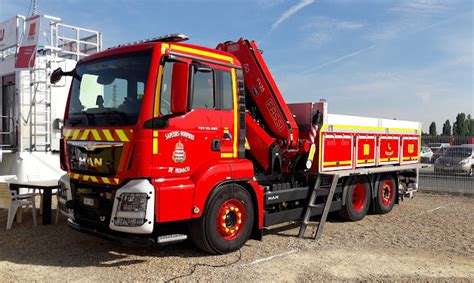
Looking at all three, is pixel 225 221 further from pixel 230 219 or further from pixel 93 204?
pixel 93 204

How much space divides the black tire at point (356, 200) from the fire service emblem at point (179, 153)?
4051 mm

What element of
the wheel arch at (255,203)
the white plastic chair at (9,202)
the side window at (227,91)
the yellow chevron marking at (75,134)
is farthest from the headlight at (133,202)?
the white plastic chair at (9,202)

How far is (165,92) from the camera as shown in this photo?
5.02 m

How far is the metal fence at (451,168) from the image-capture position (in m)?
13.0

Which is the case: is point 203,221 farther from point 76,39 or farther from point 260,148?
point 76,39

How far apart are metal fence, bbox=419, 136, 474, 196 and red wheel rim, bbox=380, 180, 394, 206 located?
3.33 m

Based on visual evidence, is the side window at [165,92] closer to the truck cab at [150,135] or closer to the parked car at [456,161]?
the truck cab at [150,135]

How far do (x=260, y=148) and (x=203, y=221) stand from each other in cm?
173

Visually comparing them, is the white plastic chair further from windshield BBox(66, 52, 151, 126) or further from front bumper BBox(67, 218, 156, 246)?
front bumper BBox(67, 218, 156, 246)

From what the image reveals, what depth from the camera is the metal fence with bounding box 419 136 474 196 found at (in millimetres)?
13047

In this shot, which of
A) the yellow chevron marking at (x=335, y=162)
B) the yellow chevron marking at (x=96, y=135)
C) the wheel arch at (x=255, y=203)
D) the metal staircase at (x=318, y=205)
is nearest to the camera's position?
the yellow chevron marking at (x=96, y=135)

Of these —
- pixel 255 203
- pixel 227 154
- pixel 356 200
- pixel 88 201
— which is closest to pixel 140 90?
pixel 227 154

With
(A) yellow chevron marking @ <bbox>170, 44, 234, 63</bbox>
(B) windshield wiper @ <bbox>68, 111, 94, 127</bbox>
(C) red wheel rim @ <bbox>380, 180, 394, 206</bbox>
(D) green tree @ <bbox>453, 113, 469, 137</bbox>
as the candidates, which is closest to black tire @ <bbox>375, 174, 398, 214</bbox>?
(C) red wheel rim @ <bbox>380, 180, 394, 206</bbox>

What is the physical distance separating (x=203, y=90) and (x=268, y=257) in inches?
95.5
